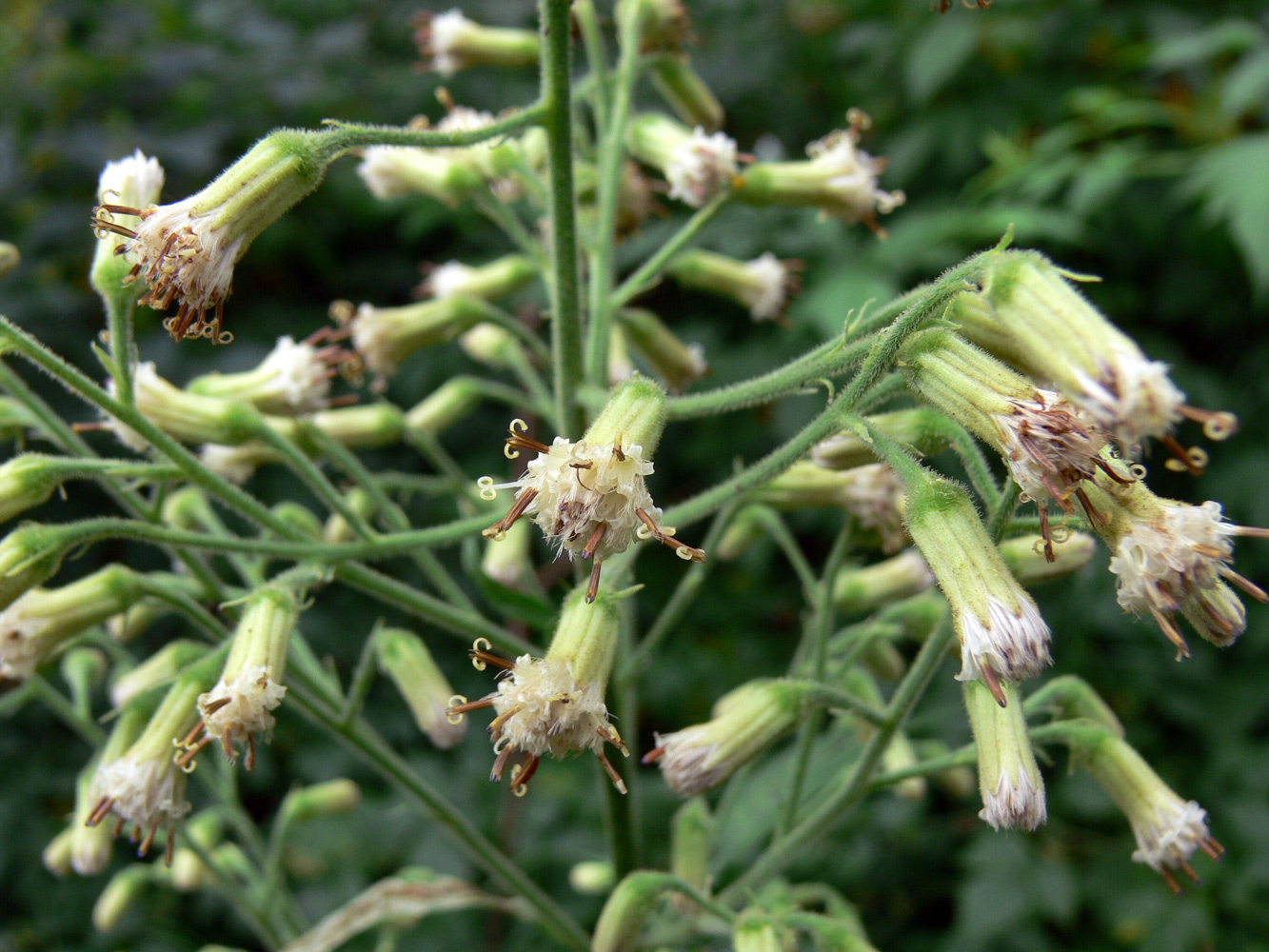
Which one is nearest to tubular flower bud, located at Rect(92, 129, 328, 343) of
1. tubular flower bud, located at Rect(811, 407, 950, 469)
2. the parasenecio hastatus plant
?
the parasenecio hastatus plant

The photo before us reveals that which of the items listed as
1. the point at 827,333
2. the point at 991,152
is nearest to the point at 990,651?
the point at 827,333

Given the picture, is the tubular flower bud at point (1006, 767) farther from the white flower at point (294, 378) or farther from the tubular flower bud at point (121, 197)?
the tubular flower bud at point (121, 197)

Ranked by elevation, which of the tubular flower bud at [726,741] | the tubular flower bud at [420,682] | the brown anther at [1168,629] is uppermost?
the brown anther at [1168,629]

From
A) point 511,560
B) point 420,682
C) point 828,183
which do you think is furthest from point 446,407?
point 828,183

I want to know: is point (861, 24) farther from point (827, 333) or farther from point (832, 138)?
point (832, 138)

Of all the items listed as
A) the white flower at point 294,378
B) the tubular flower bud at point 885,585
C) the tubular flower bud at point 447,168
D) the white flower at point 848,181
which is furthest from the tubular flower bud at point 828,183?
the white flower at point 294,378
